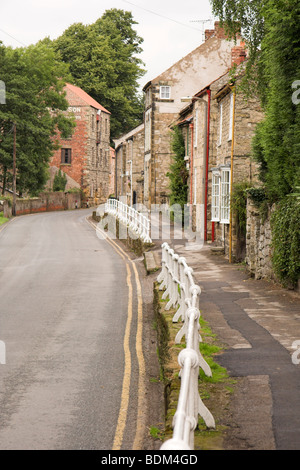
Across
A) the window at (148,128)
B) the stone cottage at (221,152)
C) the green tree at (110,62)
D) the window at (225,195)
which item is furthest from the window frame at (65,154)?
the window at (225,195)

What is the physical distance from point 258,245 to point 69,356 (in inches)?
327

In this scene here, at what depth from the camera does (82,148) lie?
7306 centimetres

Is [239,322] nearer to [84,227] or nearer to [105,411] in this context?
[105,411]

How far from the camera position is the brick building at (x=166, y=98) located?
1612 inches

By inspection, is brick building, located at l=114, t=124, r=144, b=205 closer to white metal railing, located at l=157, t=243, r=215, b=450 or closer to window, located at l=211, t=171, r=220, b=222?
window, located at l=211, t=171, r=220, b=222

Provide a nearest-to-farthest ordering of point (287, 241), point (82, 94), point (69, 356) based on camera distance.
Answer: point (69, 356)
point (287, 241)
point (82, 94)

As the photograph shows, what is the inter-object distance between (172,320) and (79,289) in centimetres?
798

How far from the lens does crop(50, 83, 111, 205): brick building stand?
7069 cm

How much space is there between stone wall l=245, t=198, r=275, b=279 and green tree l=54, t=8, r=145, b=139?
61192 millimetres

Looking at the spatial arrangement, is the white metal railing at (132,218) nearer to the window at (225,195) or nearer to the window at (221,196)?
the window at (221,196)

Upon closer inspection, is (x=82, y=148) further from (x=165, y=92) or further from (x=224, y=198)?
(x=224, y=198)

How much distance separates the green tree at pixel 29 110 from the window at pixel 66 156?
40.7 feet

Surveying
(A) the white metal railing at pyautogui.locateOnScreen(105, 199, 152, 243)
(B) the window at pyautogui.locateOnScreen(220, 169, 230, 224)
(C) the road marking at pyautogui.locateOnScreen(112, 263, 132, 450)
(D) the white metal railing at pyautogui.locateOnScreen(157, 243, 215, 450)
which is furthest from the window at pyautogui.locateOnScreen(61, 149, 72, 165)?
(D) the white metal railing at pyautogui.locateOnScreen(157, 243, 215, 450)

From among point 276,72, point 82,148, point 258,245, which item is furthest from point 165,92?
point 276,72
